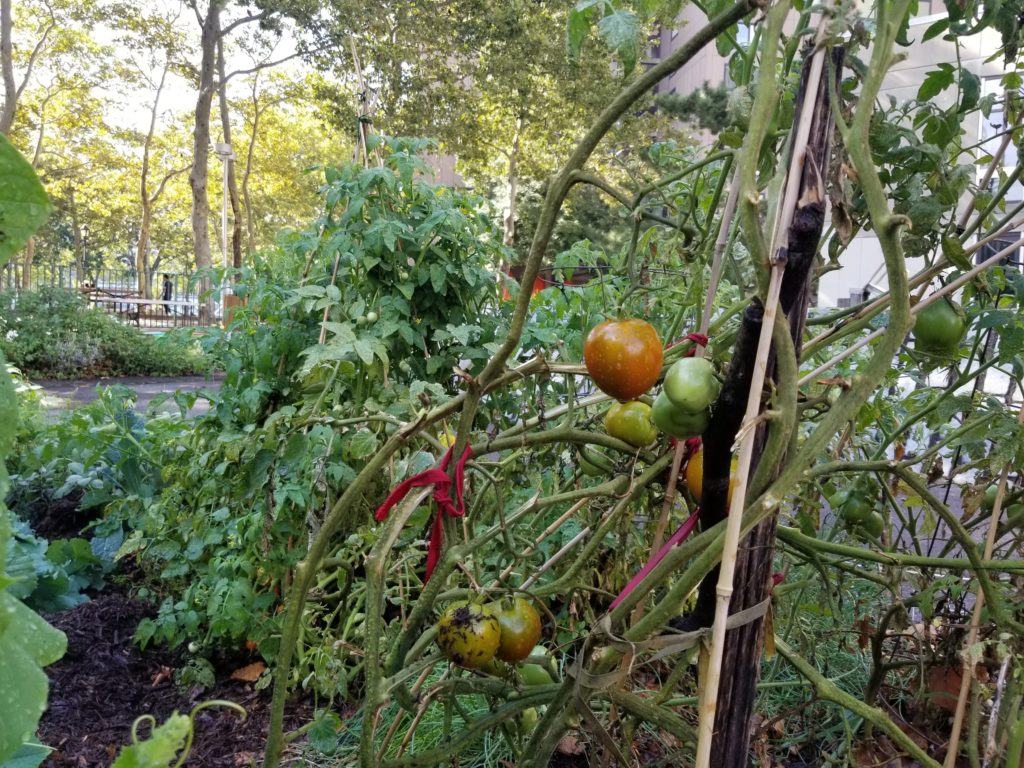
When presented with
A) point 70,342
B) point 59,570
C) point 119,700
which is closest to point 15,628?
point 119,700

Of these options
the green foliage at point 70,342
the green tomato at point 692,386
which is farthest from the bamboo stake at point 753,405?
the green foliage at point 70,342

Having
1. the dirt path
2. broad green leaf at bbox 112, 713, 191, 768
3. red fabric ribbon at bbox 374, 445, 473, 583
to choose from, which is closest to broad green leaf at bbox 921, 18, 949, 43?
red fabric ribbon at bbox 374, 445, 473, 583

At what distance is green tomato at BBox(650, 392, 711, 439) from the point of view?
38.8 inches

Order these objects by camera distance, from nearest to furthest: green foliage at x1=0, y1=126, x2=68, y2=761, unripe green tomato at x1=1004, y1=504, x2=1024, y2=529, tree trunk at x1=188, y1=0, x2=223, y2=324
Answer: green foliage at x1=0, y1=126, x2=68, y2=761 < unripe green tomato at x1=1004, y1=504, x2=1024, y2=529 < tree trunk at x1=188, y1=0, x2=223, y2=324

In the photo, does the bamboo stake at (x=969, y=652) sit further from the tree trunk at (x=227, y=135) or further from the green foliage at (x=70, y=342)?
the tree trunk at (x=227, y=135)

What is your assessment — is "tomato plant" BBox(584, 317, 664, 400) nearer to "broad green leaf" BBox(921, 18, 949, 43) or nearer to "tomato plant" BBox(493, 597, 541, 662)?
"tomato plant" BBox(493, 597, 541, 662)

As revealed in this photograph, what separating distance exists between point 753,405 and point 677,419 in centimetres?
16

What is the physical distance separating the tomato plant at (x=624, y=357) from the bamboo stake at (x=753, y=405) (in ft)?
0.76

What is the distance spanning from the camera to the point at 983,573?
51.1 inches

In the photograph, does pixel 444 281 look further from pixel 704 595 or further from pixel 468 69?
pixel 468 69

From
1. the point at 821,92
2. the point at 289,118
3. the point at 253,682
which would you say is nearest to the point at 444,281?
the point at 253,682

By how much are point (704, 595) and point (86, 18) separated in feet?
71.7

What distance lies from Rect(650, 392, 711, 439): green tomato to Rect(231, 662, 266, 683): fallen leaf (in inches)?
87.5

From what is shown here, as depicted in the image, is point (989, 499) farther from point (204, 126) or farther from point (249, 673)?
point (204, 126)
